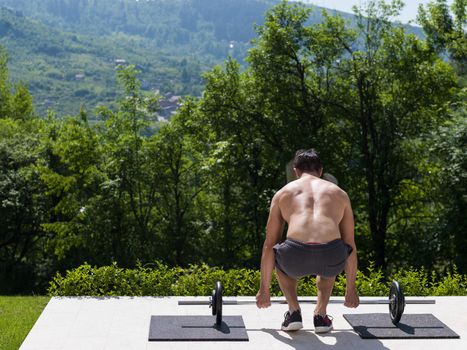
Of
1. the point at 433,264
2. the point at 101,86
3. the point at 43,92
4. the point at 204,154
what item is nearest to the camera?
the point at 433,264

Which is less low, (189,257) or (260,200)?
(260,200)

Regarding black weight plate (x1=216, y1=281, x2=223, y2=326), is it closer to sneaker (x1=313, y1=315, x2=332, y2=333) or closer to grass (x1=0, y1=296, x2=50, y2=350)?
sneaker (x1=313, y1=315, x2=332, y2=333)

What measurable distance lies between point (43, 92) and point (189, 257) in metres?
113

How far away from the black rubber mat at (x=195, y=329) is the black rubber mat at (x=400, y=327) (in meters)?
1.03

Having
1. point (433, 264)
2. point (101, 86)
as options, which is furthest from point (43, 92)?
point (433, 264)

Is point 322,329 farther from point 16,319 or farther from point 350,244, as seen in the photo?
point 16,319

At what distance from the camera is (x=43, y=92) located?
131500 mm

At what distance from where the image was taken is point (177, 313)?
690cm

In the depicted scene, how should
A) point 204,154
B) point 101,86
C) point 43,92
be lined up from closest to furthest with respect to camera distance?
point 204,154, point 43,92, point 101,86

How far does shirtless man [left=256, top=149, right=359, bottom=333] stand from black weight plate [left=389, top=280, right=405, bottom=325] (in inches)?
16.0

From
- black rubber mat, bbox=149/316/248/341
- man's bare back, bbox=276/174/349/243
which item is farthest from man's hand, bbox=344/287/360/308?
black rubber mat, bbox=149/316/248/341

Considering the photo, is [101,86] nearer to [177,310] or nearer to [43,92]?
[43,92]

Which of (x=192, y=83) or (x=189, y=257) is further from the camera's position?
(x=192, y=83)

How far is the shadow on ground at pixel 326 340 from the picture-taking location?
5.64 metres
